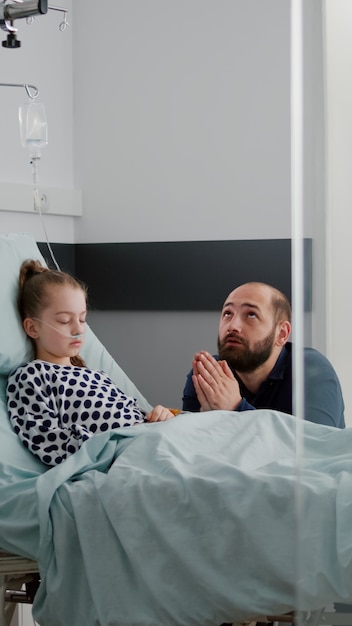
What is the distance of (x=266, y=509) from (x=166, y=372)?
6.66 feet

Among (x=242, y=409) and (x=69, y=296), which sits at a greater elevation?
(x=69, y=296)

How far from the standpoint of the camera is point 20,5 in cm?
259

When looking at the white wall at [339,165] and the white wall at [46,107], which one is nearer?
the white wall at [339,165]

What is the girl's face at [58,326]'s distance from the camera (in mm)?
2430

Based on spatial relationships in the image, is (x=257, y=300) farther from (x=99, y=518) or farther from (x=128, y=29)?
(x=128, y=29)

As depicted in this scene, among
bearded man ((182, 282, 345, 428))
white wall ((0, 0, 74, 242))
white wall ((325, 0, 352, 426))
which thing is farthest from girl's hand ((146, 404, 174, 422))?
white wall ((325, 0, 352, 426))

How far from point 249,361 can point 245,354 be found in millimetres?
23

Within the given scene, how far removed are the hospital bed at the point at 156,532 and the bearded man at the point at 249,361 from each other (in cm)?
45

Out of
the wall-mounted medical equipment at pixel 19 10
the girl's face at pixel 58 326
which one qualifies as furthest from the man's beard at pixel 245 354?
the wall-mounted medical equipment at pixel 19 10

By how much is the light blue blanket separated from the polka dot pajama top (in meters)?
0.20

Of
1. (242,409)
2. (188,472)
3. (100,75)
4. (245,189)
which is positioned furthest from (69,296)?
(100,75)

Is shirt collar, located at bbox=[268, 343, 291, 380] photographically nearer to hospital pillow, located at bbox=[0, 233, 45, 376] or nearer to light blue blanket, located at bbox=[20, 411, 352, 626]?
light blue blanket, located at bbox=[20, 411, 352, 626]

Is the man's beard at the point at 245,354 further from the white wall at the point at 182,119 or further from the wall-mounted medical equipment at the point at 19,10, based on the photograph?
the wall-mounted medical equipment at the point at 19,10

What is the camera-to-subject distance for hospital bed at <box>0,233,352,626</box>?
64.5 inches
